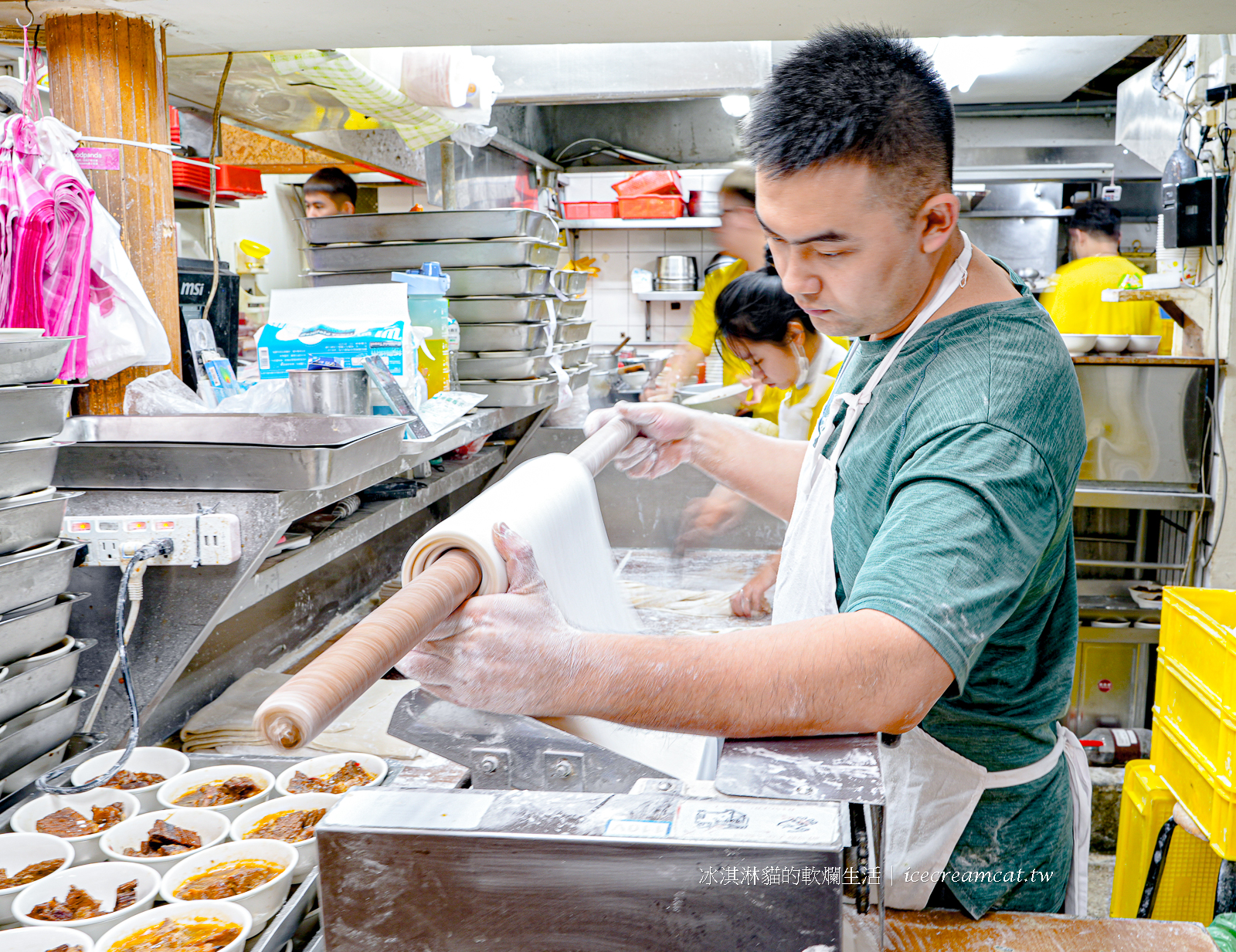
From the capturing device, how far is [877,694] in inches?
34.0

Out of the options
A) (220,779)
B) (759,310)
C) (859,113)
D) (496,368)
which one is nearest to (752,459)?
(859,113)

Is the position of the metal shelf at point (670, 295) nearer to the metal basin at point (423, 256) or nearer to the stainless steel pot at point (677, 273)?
the stainless steel pot at point (677, 273)

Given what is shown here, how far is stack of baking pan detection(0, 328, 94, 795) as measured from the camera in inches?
48.4

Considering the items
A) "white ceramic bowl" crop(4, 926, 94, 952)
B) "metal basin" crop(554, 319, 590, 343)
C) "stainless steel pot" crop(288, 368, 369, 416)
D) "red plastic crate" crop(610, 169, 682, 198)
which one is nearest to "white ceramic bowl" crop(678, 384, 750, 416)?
"metal basin" crop(554, 319, 590, 343)

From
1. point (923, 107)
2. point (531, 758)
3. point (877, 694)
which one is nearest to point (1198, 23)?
point (923, 107)

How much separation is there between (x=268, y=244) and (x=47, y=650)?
608 centimetres

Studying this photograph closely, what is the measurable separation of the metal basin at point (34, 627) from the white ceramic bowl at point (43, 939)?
1.13ft

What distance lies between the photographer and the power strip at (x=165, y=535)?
4.94ft

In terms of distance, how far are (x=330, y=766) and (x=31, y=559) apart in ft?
2.02

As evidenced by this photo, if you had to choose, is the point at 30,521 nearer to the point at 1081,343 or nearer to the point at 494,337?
the point at 494,337

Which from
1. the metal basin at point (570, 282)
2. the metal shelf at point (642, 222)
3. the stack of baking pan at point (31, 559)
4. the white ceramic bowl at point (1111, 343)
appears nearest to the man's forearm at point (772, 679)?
the stack of baking pan at point (31, 559)

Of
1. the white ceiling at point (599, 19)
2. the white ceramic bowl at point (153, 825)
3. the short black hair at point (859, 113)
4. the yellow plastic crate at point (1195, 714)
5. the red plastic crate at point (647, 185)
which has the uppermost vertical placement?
the red plastic crate at point (647, 185)

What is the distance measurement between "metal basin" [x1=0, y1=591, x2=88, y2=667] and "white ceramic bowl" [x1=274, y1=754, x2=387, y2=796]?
0.43 meters

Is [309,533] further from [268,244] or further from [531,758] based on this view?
[268,244]
